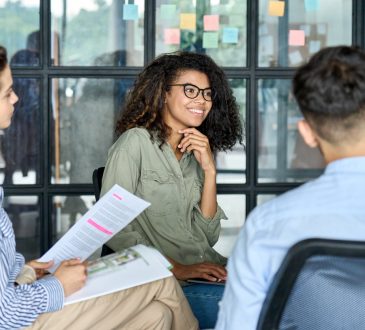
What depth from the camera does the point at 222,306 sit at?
1.51m

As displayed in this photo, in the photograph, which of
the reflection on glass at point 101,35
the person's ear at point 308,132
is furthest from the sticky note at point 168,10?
the person's ear at point 308,132

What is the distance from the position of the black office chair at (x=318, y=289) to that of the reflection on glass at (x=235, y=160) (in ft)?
8.89

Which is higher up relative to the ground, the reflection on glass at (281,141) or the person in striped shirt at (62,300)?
the reflection on glass at (281,141)

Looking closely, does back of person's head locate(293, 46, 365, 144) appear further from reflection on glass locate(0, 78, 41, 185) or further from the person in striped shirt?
reflection on glass locate(0, 78, 41, 185)

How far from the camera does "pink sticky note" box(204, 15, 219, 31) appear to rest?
13.2 feet

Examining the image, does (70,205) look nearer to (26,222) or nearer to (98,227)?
(26,222)

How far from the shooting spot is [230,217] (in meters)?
4.12

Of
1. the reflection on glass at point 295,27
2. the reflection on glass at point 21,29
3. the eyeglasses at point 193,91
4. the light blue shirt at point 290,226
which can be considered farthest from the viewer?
the reflection on glass at point 295,27

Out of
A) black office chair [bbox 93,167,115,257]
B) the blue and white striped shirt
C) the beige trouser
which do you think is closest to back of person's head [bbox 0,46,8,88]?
the blue and white striped shirt

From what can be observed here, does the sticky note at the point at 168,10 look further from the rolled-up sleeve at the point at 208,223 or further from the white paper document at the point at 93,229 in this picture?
the white paper document at the point at 93,229

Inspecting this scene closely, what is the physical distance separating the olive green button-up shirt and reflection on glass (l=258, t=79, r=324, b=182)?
142 cm

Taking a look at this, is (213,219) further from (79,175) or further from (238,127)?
(79,175)

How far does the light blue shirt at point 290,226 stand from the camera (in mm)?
1362

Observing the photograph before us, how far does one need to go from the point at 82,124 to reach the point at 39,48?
1.48 ft
